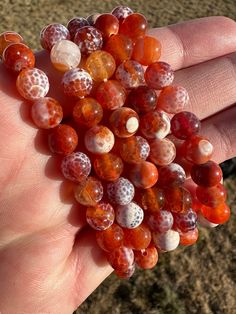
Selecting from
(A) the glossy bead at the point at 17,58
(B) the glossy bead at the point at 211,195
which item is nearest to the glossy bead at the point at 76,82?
(A) the glossy bead at the point at 17,58

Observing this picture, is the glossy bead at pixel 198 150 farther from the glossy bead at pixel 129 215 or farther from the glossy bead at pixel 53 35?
the glossy bead at pixel 53 35

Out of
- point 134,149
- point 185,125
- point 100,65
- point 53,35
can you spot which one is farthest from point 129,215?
point 53,35

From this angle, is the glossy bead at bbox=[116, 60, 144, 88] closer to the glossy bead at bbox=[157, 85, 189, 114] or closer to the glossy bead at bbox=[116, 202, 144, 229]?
the glossy bead at bbox=[157, 85, 189, 114]

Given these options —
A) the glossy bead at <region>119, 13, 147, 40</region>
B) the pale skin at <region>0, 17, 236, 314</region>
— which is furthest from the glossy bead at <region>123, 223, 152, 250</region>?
the glossy bead at <region>119, 13, 147, 40</region>

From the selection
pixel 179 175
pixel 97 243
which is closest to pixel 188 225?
pixel 179 175

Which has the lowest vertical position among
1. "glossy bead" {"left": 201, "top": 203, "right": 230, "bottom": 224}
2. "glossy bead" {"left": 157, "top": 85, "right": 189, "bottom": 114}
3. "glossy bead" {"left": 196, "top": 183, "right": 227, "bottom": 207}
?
"glossy bead" {"left": 201, "top": 203, "right": 230, "bottom": 224}
